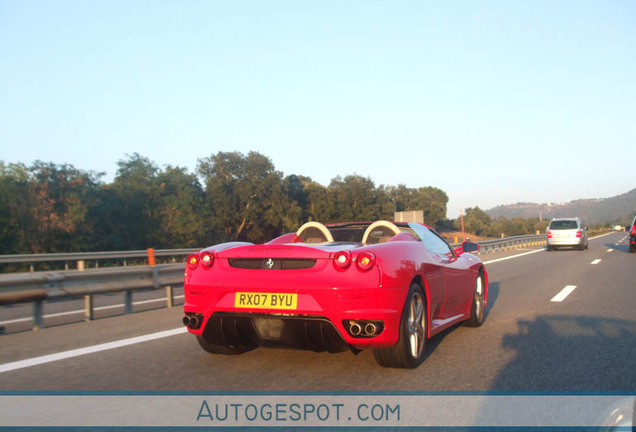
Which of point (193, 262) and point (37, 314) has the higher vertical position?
point (193, 262)

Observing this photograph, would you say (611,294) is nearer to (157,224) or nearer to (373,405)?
(373,405)

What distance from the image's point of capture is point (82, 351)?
18.1ft

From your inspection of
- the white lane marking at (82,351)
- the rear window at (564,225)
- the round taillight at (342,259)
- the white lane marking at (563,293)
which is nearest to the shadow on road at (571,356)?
the round taillight at (342,259)

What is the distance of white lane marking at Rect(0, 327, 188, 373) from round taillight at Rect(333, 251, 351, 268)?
8.57 feet

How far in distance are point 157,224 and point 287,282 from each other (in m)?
48.6

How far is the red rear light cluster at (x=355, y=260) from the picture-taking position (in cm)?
437

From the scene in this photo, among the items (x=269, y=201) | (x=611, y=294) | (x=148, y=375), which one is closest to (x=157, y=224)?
(x=269, y=201)

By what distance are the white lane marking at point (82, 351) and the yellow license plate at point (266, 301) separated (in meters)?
1.87

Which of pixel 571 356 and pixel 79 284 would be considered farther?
pixel 79 284

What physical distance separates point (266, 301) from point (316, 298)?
1.28ft

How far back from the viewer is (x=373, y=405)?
12.2 feet

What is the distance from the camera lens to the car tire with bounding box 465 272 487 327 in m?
6.92

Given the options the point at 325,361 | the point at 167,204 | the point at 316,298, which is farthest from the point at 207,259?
the point at 167,204

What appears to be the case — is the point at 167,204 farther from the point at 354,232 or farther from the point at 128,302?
the point at 354,232
